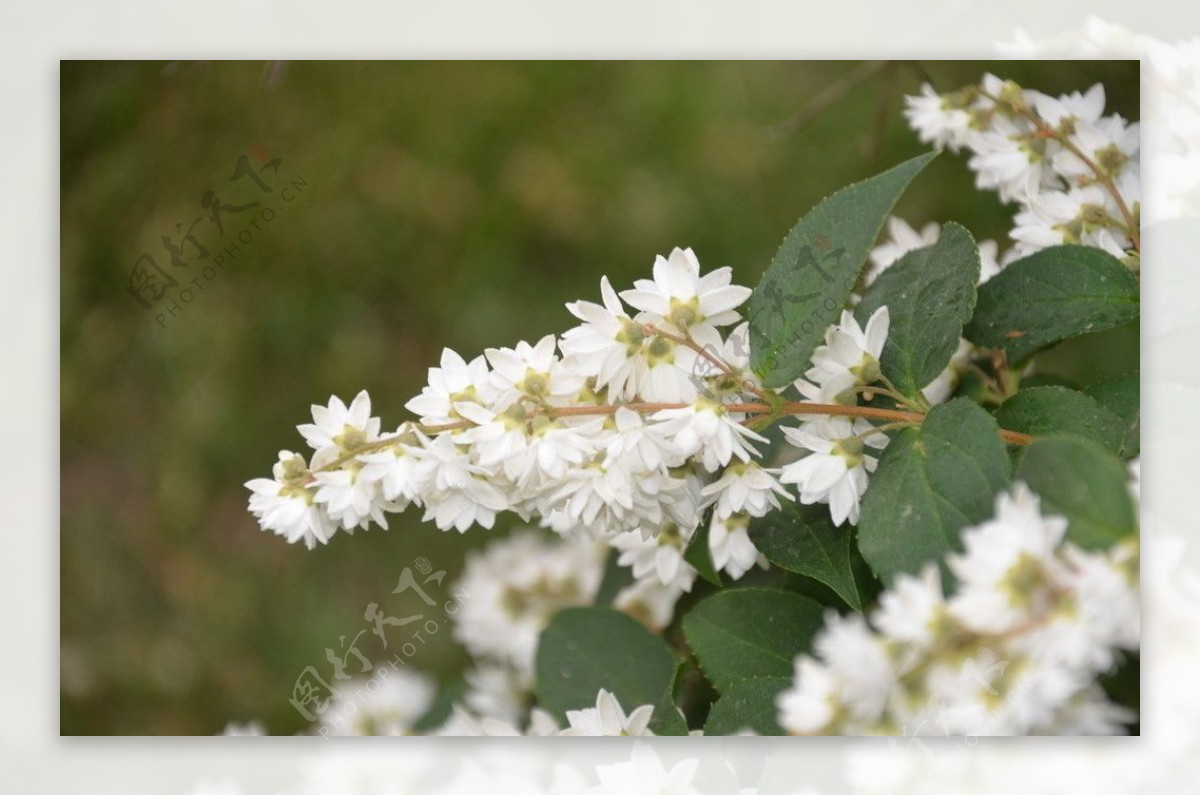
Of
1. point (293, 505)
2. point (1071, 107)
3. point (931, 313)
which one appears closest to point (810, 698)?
point (931, 313)

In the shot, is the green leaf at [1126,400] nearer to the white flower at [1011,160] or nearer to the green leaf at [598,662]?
the white flower at [1011,160]

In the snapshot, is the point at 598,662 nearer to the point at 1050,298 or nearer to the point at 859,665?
the point at 859,665

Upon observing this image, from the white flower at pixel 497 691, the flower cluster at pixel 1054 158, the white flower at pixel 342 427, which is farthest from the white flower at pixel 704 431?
the white flower at pixel 497 691

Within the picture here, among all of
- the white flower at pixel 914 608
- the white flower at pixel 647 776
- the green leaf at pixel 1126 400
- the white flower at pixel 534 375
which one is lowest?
the white flower at pixel 647 776

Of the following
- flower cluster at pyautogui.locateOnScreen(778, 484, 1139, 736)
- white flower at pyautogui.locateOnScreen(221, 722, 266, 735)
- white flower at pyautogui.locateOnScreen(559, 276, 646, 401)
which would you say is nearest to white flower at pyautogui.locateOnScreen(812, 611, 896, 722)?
flower cluster at pyautogui.locateOnScreen(778, 484, 1139, 736)

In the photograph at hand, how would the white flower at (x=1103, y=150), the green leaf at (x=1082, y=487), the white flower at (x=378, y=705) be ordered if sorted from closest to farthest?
the green leaf at (x=1082, y=487)
the white flower at (x=1103, y=150)
the white flower at (x=378, y=705)

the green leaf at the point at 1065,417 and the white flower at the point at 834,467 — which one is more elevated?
the green leaf at the point at 1065,417
